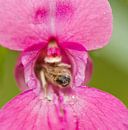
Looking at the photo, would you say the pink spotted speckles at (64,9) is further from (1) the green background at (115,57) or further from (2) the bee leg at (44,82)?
(1) the green background at (115,57)

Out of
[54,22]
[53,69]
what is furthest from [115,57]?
[54,22]

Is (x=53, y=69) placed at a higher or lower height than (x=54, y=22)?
lower

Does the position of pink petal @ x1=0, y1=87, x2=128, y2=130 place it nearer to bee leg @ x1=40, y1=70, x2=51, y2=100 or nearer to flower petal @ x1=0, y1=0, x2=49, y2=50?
bee leg @ x1=40, y1=70, x2=51, y2=100

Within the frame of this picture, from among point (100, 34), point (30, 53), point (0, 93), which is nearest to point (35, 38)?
point (30, 53)

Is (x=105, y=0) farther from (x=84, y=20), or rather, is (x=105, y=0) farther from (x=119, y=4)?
(x=119, y=4)

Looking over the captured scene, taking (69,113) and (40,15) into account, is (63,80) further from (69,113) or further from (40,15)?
(40,15)

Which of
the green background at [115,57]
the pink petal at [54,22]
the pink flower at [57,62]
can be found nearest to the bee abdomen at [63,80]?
the pink flower at [57,62]

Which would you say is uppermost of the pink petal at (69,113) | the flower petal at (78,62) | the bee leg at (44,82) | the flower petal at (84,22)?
the flower petal at (84,22)
